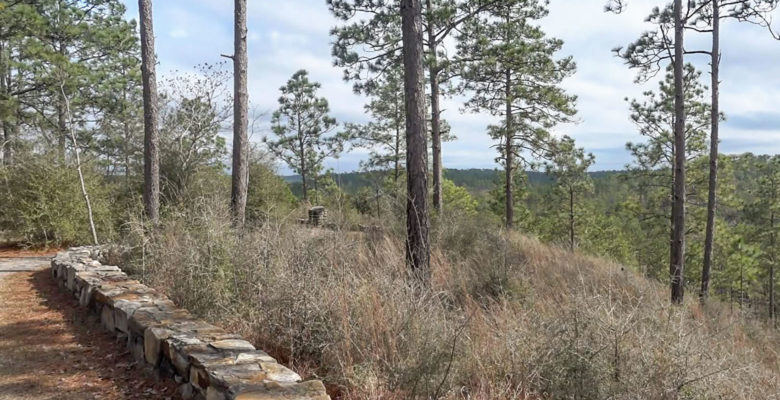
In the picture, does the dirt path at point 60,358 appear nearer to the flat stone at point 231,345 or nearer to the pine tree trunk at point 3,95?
the flat stone at point 231,345

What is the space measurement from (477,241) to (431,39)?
18.1 feet

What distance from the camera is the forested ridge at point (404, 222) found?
3305 millimetres

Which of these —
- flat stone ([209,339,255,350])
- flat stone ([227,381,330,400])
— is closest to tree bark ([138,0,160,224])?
flat stone ([209,339,255,350])

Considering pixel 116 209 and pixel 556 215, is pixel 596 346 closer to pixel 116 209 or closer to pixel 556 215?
pixel 116 209

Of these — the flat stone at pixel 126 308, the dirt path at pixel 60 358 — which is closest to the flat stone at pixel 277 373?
the dirt path at pixel 60 358

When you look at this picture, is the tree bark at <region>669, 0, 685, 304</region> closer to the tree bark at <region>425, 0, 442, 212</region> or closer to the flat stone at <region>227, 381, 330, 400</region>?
the tree bark at <region>425, 0, 442, 212</region>

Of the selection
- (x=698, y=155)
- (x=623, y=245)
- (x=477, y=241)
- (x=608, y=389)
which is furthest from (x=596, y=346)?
(x=623, y=245)

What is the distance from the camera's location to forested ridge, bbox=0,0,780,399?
3.30m

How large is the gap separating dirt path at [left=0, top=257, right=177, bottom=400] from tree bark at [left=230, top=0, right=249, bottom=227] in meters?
3.60

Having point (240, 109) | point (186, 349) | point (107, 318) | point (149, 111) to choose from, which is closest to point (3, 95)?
point (149, 111)

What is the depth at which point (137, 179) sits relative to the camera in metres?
12.9

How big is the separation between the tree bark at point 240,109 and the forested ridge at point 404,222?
1.6 inches

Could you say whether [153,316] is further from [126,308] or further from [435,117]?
[435,117]

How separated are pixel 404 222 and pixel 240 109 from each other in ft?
12.2
